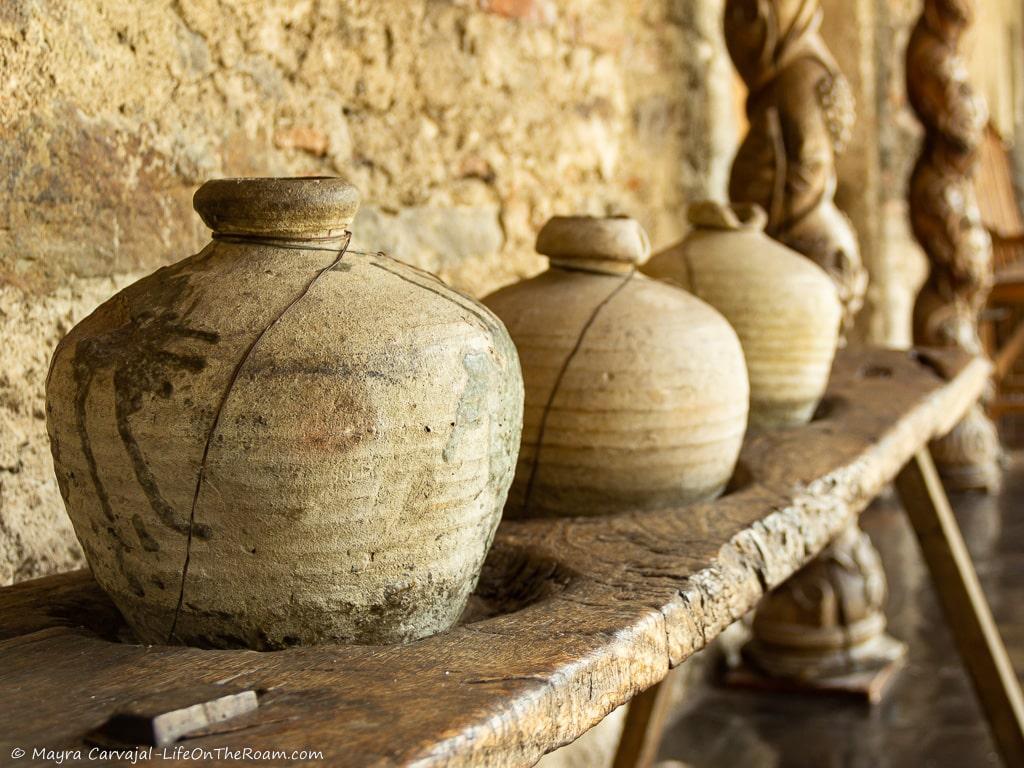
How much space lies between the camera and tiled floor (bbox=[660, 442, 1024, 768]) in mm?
2600

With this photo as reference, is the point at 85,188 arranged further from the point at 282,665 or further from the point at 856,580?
the point at 856,580

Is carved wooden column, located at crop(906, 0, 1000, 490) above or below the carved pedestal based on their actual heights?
above

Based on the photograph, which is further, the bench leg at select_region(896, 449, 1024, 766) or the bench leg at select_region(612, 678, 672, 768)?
the bench leg at select_region(896, 449, 1024, 766)

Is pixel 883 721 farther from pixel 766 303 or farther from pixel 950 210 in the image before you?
pixel 950 210

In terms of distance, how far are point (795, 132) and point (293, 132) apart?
147cm

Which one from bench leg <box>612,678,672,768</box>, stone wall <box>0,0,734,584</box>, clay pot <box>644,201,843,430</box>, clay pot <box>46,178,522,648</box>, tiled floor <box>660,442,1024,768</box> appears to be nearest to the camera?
clay pot <box>46,178,522,648</box>

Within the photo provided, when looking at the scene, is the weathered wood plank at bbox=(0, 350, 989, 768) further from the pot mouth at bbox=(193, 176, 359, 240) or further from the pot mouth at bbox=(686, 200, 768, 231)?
the pot mouth at bbox=(686, 200, 768, 231)

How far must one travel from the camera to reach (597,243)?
149 centimetres

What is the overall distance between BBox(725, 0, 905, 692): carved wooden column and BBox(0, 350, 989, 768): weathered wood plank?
1.29m

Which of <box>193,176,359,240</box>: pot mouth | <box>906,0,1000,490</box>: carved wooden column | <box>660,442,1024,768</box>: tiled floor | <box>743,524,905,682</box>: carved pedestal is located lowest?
<box>660,442,1024,768</box>: tiled floor

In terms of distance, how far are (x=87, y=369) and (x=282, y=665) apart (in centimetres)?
28

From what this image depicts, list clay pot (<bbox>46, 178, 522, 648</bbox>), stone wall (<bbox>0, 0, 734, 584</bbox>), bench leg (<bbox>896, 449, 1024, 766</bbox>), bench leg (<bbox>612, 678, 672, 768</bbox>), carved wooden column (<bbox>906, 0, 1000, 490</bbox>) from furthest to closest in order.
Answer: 1. carved wooden column (<bbox>906, 0, 1000, 490</bbox>)
2. bench leg (<bbox>896, 449, 1024, 766</bbox>)
3. bench leg (<bbox>612, 678, 672, 768</bbox>)
4. stone wall (<bbox>0, 0, 734, 584</bbox>)
5. clay pot (<bbox>46, 178, 522, 648</bbox>)

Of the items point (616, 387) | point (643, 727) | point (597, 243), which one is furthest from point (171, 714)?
point (643, 727)

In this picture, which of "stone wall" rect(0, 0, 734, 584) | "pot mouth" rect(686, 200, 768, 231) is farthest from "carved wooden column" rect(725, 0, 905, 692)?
"pot mouth" rect(686, 200, 768, 231)
